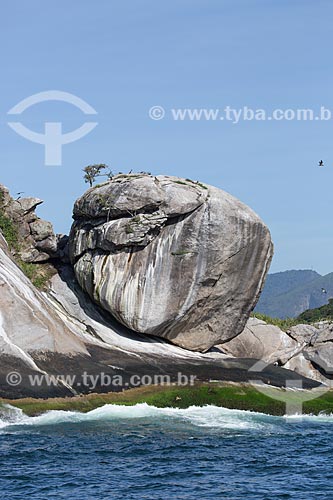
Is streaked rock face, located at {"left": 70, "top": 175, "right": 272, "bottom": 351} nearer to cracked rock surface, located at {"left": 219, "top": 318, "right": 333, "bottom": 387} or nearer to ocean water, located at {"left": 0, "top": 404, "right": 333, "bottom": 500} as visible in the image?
cracked rock surface, located at {"left": 219, "top": 318, "right": 333, "bottom": 387}

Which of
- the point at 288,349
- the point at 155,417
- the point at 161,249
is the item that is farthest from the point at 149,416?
the point at 288,349

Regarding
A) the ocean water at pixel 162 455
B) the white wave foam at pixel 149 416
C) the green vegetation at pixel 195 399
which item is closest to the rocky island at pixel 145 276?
the green vegetation at pixel 195 399

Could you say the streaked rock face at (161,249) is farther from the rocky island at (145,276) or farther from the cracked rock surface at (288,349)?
the cracked rock surface at (288,349)

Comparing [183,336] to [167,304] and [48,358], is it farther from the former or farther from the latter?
[48,358]

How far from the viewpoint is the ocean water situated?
3034cm

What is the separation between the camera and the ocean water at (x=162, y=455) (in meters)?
30.3

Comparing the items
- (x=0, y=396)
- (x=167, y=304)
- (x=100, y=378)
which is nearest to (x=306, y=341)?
(x=167, y=304)

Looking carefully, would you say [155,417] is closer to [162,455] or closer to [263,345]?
[162,455]

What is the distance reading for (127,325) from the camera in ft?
176

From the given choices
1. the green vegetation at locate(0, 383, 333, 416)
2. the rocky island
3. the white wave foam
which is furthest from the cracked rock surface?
the white wave foam

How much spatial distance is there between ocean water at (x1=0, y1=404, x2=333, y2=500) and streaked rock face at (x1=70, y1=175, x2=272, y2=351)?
921 cm

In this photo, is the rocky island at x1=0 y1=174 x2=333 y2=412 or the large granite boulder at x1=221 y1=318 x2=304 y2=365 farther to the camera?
the large granite boulder at x1=221 y1=318 x2=304 y2=365

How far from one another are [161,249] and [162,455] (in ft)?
65.2

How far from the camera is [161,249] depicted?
5344cm
